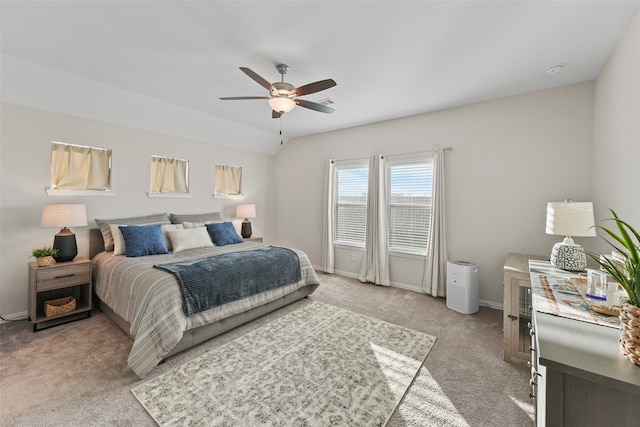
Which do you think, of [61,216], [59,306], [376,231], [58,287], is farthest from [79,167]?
[376,231]

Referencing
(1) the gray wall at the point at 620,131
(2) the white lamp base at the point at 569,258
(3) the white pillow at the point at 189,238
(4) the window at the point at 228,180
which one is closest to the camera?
(1) the gray wall at the point at 620,131

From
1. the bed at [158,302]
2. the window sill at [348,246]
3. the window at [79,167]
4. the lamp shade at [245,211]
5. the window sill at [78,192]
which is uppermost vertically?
the window at [79,167]

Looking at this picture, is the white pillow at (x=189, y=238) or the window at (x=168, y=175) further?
the window at (x=168, y=175)

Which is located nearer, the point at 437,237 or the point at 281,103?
the point at 281,103

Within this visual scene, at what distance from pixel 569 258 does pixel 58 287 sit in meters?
4.78

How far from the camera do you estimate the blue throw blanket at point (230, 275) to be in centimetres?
237

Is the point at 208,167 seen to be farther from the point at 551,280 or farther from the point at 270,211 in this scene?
the point at 551,280

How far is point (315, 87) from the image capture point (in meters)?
2.36

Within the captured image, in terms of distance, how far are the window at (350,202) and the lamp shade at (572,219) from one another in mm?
2755

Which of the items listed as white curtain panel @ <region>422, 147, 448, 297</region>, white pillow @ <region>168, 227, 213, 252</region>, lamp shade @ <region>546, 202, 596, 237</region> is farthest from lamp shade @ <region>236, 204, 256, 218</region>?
lamp shade @ <region>546, 202, 596, 237</region>

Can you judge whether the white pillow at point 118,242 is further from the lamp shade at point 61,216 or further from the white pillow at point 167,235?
the white pillow at point 167,235

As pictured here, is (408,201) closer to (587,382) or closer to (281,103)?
(281,103)

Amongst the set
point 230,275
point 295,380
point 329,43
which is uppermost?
point 329,43

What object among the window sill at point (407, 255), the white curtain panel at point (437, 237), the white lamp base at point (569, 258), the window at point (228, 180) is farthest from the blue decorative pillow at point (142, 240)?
the white lamp base at point (569, 258)
